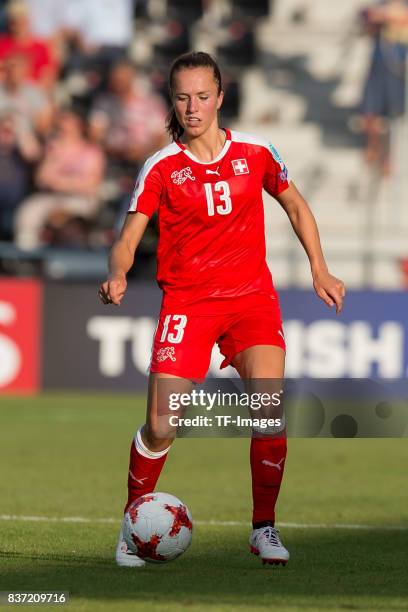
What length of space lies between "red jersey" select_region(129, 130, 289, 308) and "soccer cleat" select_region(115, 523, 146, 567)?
3.32ft

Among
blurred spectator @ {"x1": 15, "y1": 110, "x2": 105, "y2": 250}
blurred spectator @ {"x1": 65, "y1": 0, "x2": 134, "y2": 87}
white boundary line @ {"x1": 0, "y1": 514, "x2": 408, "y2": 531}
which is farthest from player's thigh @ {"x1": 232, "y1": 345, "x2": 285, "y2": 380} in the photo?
blurred spectator @ {"x1": 65, "y1": 0, "x2": 134, "y2": 87}

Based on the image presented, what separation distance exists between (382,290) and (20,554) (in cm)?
906

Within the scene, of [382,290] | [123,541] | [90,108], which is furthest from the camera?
[90,108]

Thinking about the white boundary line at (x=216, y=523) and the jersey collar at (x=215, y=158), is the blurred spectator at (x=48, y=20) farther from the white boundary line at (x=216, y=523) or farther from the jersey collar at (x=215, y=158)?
the jersey collar at (x=215, y=158)

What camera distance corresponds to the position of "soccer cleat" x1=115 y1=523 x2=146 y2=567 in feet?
18.4

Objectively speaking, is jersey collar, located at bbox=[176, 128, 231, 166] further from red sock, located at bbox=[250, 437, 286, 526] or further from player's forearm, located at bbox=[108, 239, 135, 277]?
red sock, located at bbox=[250, 437, 286, 526]

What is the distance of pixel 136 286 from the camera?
14844 millimetres

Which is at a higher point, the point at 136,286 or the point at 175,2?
the point at 175,2

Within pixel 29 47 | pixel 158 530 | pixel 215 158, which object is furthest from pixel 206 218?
pixel 29 47

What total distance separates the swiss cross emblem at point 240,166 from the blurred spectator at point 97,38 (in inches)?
528

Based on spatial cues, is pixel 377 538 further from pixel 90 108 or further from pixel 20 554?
pixel 90 108

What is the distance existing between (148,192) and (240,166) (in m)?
0.42

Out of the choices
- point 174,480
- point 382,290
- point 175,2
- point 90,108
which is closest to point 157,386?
point 174,480

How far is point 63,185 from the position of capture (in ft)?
57.6
